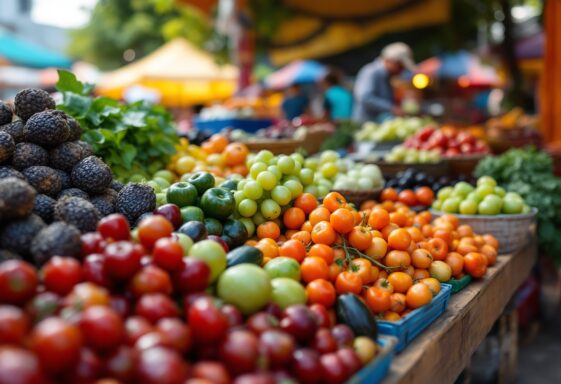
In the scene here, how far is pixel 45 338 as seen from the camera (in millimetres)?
1232

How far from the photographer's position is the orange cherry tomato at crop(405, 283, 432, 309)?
2074 millimetres

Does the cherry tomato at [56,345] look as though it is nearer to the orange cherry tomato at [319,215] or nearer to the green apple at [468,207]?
the orange cherry tomato at [319,215]

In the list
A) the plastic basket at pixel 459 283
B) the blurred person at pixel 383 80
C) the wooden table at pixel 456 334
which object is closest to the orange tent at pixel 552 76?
the blurred person at pixel 383 80

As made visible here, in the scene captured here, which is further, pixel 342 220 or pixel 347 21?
pixel 347 21

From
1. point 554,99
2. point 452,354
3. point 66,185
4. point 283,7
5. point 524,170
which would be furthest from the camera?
point 283,7

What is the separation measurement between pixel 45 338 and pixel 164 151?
2456 mm

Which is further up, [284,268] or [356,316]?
[284,268]

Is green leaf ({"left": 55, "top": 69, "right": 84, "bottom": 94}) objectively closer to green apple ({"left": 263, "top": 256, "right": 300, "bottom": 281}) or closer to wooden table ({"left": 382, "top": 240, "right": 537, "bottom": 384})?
green apple ({"left": 263, "top": 256, "right": 300, "bottom": 281})

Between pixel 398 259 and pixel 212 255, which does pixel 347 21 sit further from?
pixel 212 255

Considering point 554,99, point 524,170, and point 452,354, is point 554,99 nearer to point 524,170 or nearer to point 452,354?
point 524,170

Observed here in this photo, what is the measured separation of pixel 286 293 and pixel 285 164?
1.15 m

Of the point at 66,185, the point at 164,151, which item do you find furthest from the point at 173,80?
the point at 66,185

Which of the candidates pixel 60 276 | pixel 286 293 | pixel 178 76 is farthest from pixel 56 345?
pixel 178 76

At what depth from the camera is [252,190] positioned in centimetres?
261
